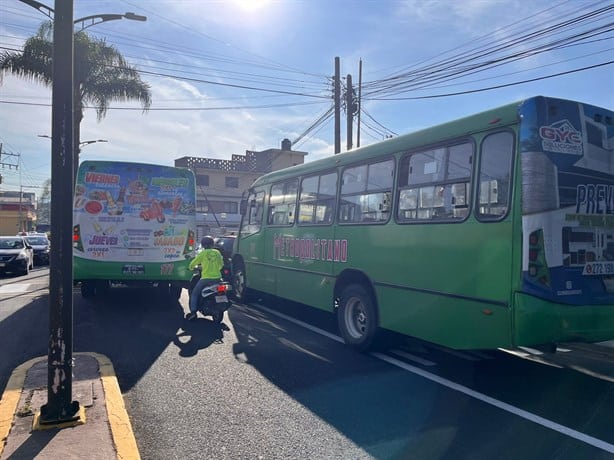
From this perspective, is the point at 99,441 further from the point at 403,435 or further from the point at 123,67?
the point at 123,67

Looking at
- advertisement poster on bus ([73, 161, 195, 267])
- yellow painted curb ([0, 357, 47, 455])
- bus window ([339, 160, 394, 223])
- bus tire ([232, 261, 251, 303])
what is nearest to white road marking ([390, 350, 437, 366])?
bus window ([339, 160, 394, 223])

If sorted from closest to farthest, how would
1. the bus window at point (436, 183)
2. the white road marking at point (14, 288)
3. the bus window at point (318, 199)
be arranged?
the bus window at point (436, 183) < the bus window at point (318, 199) < the white road marking at point (14, 288)

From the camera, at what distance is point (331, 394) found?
5.46 meters

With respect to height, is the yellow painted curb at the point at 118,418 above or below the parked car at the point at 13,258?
below

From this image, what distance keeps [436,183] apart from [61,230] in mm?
4057

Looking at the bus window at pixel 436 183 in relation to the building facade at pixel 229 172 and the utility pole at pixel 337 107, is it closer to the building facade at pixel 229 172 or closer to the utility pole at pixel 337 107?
the utility pole at pixel 337 107

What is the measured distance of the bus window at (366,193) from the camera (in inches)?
275

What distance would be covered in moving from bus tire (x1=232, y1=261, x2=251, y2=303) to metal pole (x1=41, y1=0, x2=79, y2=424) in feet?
24.1

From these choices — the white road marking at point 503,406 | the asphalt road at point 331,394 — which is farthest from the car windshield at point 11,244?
the white road marking at point 503,406

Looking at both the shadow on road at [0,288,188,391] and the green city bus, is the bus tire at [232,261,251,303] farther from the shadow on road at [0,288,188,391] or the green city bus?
the green city bus

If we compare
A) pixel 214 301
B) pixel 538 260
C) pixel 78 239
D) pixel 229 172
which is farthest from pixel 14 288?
pixel 229 172

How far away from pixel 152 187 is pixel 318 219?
4179 millimetres

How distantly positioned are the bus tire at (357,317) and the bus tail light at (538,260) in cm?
252

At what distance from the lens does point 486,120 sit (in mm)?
5465
